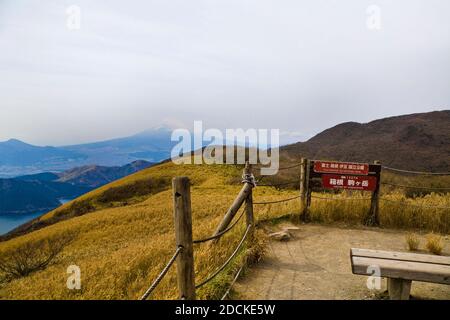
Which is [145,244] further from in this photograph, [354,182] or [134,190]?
[134,190]

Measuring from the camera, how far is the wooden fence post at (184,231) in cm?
355

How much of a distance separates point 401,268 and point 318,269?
201 centimetres

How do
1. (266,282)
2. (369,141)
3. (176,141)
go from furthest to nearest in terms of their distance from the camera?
1. (369,141)
2. (176,141)
3. (266,282)

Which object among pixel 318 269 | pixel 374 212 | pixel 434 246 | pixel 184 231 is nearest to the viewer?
pixel 184 231

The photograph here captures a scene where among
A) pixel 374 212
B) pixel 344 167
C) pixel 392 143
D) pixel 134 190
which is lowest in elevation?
pixel 134 190

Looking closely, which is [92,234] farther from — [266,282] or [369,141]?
[369,141]

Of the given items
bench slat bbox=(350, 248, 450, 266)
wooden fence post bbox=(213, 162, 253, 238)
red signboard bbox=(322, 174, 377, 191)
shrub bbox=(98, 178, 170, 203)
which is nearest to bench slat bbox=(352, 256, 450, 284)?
bench slat bbox=(350, 248, 450, 266)

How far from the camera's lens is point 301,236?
8188mm

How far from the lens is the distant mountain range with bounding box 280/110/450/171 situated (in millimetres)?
55531

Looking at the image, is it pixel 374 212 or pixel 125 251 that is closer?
pixel 374 212

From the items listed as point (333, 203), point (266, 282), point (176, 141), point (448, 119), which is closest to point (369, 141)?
point (448, 119)

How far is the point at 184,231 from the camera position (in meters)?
3.62

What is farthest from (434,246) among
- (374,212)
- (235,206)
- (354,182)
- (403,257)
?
(235,206)
